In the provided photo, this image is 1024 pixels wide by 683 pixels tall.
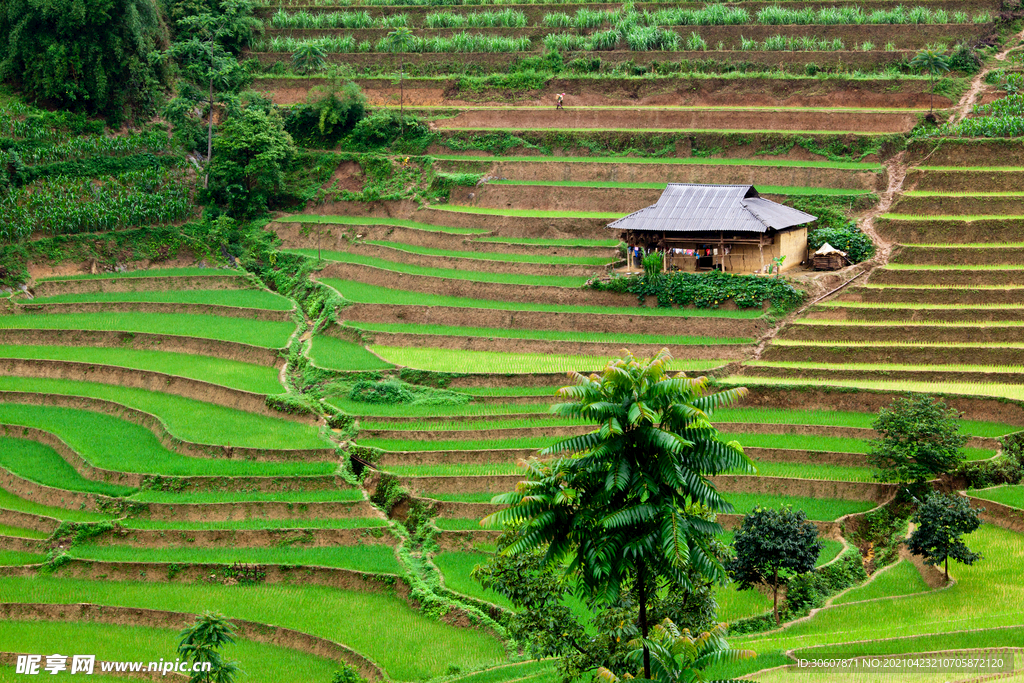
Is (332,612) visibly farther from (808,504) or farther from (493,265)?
(493,265)

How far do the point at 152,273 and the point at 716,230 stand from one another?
20.9 meters

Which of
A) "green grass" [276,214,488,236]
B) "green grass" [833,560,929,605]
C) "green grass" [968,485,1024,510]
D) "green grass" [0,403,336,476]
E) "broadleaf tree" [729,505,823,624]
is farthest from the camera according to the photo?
"green grass" [276,214,488,236]

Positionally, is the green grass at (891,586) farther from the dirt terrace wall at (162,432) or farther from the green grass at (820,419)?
the dirt terrace wall at (162,432)

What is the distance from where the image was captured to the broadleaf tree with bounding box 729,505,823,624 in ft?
62.8

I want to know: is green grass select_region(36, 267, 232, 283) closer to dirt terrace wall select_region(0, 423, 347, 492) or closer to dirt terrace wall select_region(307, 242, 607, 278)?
dirt terrace wall select_region(307, 242, 607, 278)

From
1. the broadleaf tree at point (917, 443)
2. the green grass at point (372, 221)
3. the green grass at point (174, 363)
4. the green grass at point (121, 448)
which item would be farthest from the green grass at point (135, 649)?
the green grass at point (372, 221)

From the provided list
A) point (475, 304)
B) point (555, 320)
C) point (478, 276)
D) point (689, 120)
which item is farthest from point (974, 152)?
point (475, 304)

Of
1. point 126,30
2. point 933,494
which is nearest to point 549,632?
point 933,494

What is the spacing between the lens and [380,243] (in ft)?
129

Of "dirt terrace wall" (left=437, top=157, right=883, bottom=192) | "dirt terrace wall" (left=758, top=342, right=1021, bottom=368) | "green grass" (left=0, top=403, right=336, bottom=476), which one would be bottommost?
"green grass" (left=0, top=403, right=336, bottom=476)

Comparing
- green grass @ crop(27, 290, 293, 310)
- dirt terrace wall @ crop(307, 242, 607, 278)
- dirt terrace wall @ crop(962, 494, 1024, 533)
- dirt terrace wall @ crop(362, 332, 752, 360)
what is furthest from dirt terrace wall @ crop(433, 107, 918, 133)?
dirt terrace wall @ crop(962, 494, 1024, 533)

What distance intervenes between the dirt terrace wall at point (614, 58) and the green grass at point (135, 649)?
108ft

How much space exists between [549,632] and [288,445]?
13.9 meters

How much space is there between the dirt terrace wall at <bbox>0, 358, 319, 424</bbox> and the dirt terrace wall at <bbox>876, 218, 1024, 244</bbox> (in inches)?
747
